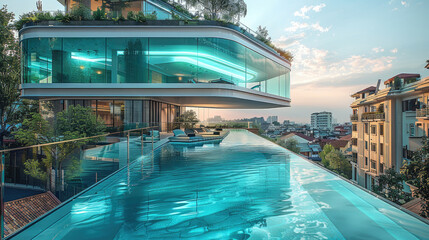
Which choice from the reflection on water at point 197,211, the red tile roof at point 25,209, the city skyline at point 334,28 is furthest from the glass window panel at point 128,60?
the city skyline at point 334,28

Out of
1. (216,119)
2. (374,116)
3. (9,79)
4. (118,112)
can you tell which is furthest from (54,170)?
(374,116)

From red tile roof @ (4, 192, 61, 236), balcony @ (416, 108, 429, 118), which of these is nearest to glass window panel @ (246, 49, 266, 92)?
balcony @ (416, 108, 429, 118)

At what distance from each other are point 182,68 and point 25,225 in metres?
14.0

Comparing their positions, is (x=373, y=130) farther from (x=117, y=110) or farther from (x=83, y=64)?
(x=83, y=64)

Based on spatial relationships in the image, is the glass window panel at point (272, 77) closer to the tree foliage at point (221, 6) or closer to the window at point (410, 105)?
the tree foliage at point (221, 6)

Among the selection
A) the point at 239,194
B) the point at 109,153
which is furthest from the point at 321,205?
the point at 109,153

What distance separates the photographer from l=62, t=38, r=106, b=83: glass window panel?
50.4ft

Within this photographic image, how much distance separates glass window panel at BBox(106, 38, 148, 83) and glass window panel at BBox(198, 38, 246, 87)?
4.21 meters

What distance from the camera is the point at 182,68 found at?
1570cm

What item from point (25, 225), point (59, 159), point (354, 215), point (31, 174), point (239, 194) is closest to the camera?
point (25, 225)

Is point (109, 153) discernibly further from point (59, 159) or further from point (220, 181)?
point (220, 181)

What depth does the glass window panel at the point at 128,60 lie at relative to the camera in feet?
50.6

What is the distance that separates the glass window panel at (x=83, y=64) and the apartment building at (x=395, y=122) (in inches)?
1018

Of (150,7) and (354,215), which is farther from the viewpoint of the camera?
(150,7)
